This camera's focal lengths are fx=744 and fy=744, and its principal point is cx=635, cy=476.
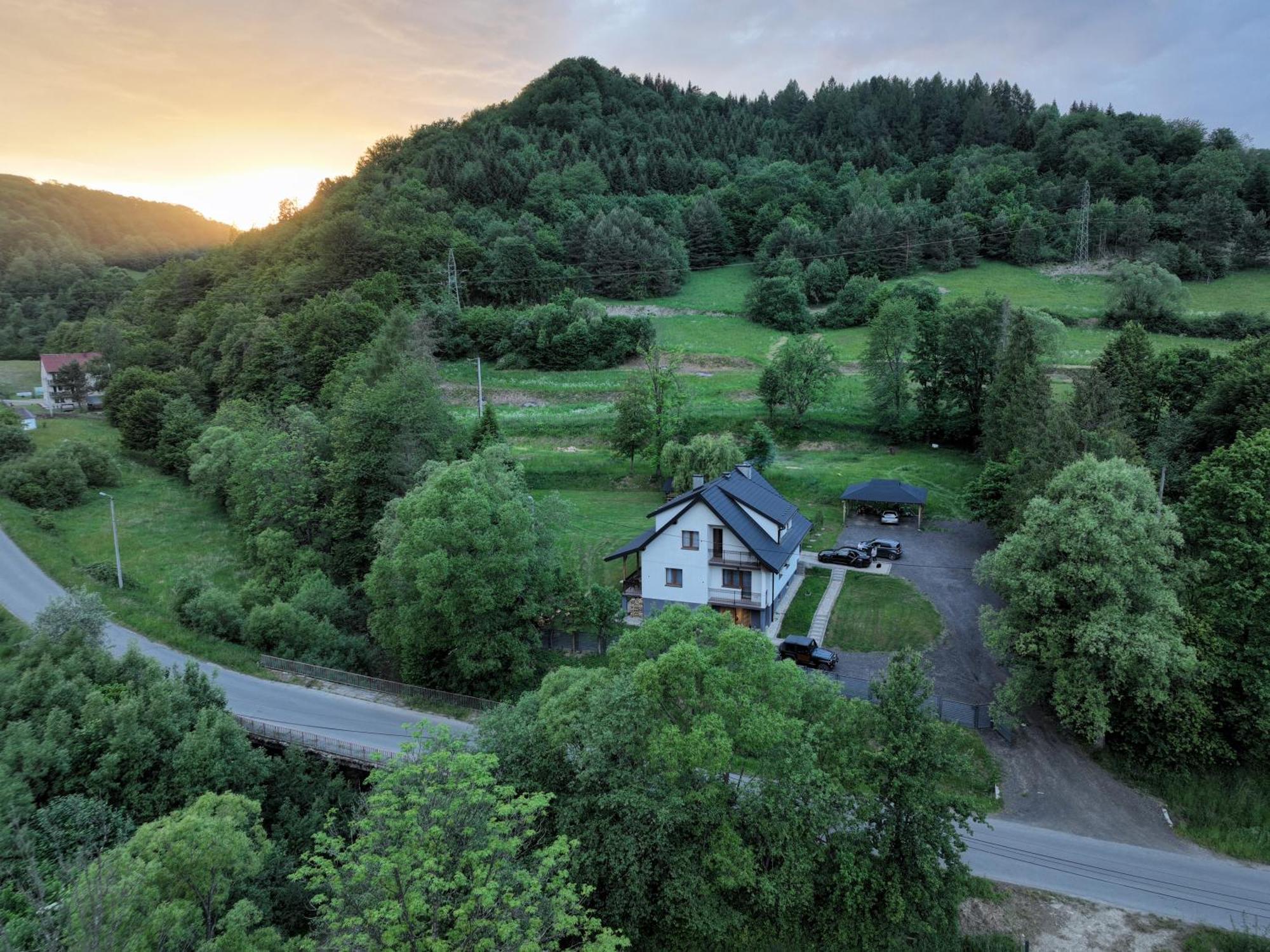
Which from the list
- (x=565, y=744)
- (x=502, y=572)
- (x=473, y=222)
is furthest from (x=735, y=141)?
(x=565, y=744)

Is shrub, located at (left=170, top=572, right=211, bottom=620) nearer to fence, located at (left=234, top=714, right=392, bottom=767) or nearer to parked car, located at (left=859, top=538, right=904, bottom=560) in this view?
fence, located at (left=234, top=714, right=392, bottom=767)

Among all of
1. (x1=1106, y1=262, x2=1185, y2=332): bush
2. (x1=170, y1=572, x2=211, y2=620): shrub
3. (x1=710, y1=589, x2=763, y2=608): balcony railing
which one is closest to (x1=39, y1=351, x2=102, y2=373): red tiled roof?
(x1=170, y1=572, x2=211, y2=620): shrub

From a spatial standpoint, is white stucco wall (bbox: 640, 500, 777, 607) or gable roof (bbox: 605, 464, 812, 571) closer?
gable roof (bbox: 605, 464, 812, 571)

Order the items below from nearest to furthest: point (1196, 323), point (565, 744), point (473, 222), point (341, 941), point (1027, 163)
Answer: point (341, 941) → point (565, 744) → point (1196, 323) → point (473, 222) → point (1027, 163)

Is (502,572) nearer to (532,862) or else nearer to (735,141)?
(532,862)

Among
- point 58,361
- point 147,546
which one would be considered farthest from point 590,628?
point 58,361

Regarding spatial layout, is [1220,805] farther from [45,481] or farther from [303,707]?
[45,481]

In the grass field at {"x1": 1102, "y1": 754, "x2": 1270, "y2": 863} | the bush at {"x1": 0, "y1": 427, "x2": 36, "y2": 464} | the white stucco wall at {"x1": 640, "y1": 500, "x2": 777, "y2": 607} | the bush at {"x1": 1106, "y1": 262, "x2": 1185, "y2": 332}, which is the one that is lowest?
the grass field at {"x1": 1102, "y1": 754, "x2": 1270, "y2": 863}
